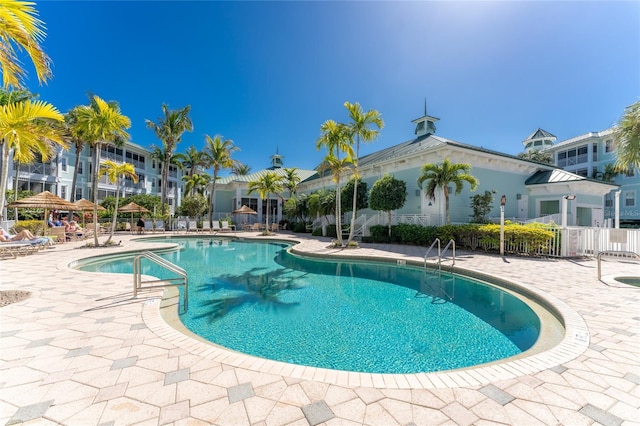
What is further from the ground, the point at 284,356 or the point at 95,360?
the point at 95,360

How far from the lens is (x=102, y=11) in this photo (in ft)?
29.9

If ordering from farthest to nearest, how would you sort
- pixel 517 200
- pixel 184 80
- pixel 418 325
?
1. pixel 517 200
2. pixel 184 80
3. pixel 418 325

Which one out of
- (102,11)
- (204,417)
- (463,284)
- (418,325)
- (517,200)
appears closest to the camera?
(204,417)

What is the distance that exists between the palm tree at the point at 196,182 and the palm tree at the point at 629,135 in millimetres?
31587

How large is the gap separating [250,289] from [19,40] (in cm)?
608

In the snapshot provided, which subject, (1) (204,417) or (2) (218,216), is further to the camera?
(2) (218,216)

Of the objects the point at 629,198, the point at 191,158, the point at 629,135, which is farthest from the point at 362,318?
the point at 629,198

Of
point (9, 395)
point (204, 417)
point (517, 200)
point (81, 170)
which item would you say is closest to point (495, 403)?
point (204, 417)

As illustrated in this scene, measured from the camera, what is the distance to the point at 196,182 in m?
29.0

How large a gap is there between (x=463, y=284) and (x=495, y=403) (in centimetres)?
551

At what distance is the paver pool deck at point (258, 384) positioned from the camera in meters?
1.97

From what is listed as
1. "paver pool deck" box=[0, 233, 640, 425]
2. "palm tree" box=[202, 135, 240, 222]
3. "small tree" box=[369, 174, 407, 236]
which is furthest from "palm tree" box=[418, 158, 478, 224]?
"palm tree" box=[202, 135, 240, 222]

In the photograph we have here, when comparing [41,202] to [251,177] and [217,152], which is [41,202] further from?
[251,177]

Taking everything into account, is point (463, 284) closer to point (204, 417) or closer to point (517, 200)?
point (204, 417)
